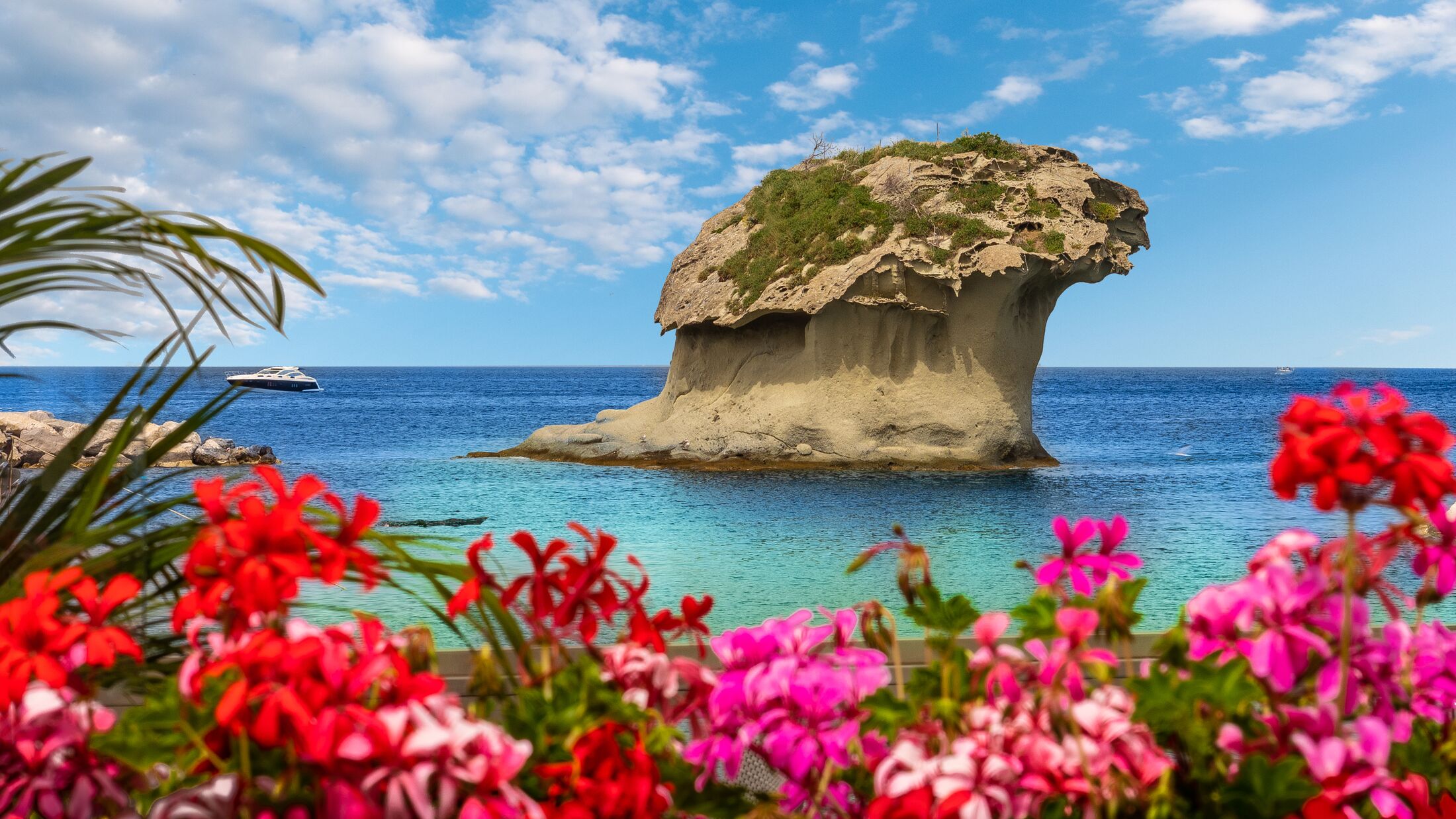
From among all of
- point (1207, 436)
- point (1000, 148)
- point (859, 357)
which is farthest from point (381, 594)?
point (1207, 436)

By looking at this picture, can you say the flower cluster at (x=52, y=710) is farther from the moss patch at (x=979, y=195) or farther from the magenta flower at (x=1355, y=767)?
the moss patch at (x=979, y=195)

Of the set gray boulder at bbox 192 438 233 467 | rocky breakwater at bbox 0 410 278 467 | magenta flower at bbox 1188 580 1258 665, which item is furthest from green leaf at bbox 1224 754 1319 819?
gray boulder at bbox 192 438 233 467

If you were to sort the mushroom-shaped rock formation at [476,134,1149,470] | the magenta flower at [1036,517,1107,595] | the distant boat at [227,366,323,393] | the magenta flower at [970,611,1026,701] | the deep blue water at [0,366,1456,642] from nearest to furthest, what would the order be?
the magenta flower at [970,611,1026,701]
the magenta flower at [1036,517,1107,595]
the deep blue water at [0,366,1456,642]
the mushroom-shaped rock formation at [476,134,1149,470]
the distant boat at [227,366,323,393]

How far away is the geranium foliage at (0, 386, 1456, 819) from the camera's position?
37.0 inches

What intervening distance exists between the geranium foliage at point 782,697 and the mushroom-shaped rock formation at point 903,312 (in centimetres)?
1697

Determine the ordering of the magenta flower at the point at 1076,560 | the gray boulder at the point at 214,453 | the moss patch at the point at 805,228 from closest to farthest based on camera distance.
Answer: the magenta flower at the point at 1076,560 → the moss patch at the point at 805,228 → the gray boulder at the point at 214,453

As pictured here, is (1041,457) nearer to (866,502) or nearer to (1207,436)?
(866,502)

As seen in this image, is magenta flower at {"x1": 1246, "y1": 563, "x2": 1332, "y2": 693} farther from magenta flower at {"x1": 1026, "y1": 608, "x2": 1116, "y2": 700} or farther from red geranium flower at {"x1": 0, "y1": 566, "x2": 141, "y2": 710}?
red geranium flower at {"x1": 0, "y1": 566, "x2": 141, "y2": 710}

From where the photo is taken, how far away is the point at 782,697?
46.4 inches

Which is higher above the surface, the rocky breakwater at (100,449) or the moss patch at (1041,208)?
the moss patch at (1041,208)

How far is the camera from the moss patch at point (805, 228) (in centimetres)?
1892

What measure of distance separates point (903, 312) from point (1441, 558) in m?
17.8

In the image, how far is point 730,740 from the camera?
1.21m

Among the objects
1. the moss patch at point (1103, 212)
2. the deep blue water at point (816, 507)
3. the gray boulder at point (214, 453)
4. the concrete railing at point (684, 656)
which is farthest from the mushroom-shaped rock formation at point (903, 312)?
the concrete railing at point (684, 656)
